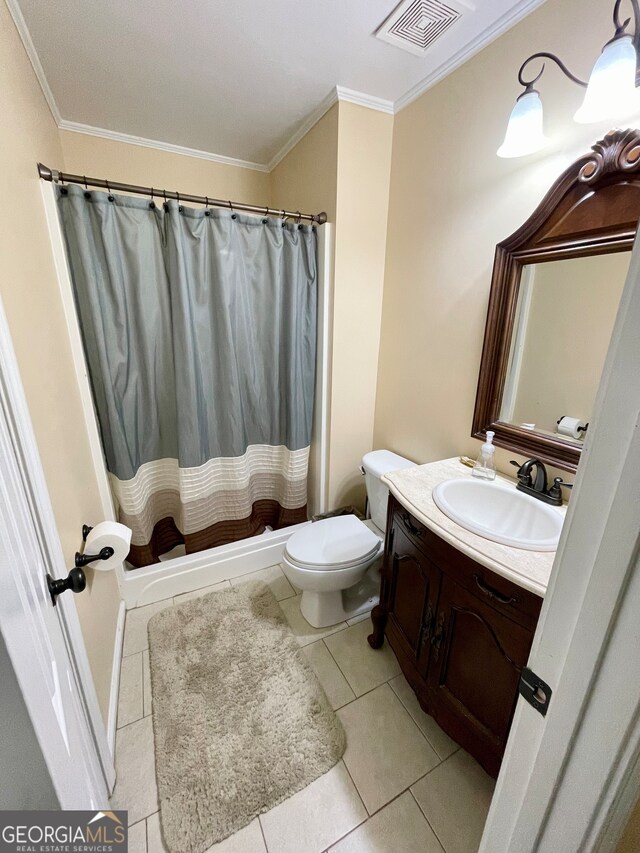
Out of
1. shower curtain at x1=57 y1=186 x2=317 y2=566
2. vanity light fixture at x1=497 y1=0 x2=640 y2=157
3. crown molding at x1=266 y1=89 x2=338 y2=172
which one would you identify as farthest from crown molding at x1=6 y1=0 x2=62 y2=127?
vanity light fixture at x1=497 y1=0 x2=640 y2=157

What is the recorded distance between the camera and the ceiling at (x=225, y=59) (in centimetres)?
115

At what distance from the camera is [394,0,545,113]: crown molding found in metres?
1.10

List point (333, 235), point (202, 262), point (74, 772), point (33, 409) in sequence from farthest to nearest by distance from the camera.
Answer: point (333, 235) → point (202, 262) → point (33, 409) → point (74, 772)

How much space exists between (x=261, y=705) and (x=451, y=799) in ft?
2.27

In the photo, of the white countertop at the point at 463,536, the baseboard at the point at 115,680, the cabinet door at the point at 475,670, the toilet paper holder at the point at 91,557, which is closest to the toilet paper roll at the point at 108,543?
the toilet paper holder at the point at 91,557

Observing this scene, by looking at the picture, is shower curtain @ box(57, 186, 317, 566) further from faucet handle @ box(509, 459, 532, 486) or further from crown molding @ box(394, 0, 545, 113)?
faucet handle @ box(509, 459, 532, 486)

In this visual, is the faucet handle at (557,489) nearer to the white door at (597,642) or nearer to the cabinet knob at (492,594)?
the cabinet knob at (492,594)

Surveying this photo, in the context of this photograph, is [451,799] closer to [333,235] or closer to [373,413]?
[373,413]

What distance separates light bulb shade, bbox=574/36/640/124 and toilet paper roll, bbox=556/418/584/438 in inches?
33.4

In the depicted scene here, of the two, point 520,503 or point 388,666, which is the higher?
point 520,503

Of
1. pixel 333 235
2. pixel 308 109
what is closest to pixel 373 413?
pixel 333 235

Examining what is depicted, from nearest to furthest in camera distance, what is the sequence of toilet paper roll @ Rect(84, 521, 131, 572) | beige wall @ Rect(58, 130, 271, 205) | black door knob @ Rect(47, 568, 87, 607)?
black door knob @ Rect(47, 568, 87, 607), toilet paper roll @ Rect(84, 521, 131, 572), beige wall @ Rect(58, 130, 271, 205)

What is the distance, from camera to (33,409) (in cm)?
85

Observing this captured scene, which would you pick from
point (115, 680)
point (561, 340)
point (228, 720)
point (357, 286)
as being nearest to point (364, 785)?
point (228, 720)
